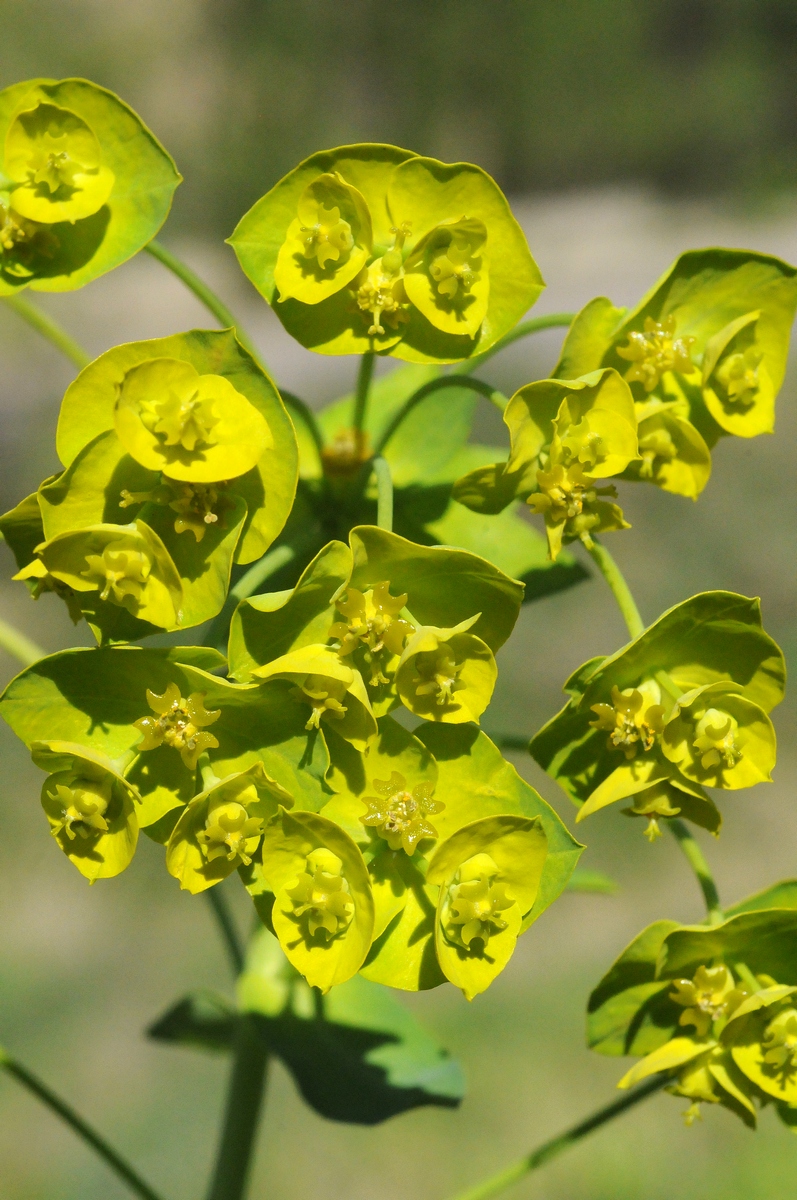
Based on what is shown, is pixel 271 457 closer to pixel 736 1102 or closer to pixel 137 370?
pixel 137 370

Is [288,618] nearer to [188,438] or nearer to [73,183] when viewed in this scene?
[188,438]

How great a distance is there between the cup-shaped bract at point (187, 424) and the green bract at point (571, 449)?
0.20 meters

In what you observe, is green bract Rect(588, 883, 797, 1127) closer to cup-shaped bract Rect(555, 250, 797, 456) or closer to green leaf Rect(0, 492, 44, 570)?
cup-shaped bract Rect(555, 250, 797, 456)

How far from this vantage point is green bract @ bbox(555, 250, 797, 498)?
1.08 meters

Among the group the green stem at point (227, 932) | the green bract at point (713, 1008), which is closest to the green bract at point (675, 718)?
the green bract at point (713, 1008)

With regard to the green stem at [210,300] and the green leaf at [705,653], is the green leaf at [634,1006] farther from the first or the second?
the green stem at [210,300]

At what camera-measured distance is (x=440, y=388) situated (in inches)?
47.9

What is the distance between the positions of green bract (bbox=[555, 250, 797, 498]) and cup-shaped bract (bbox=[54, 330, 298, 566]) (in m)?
0.29

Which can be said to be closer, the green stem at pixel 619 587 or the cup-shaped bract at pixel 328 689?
the cup-shaped bract at pixel 328 689

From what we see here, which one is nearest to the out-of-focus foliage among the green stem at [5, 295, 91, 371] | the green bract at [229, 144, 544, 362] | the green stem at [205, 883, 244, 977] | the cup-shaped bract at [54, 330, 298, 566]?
the green stem at [5, 295, 91, 371]

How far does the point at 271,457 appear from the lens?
0.99 meters

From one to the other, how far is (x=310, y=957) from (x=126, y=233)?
701mm

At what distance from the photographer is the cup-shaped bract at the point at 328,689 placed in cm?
89

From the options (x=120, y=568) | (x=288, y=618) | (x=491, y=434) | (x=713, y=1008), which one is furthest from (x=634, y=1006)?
(x=491, y=434)
